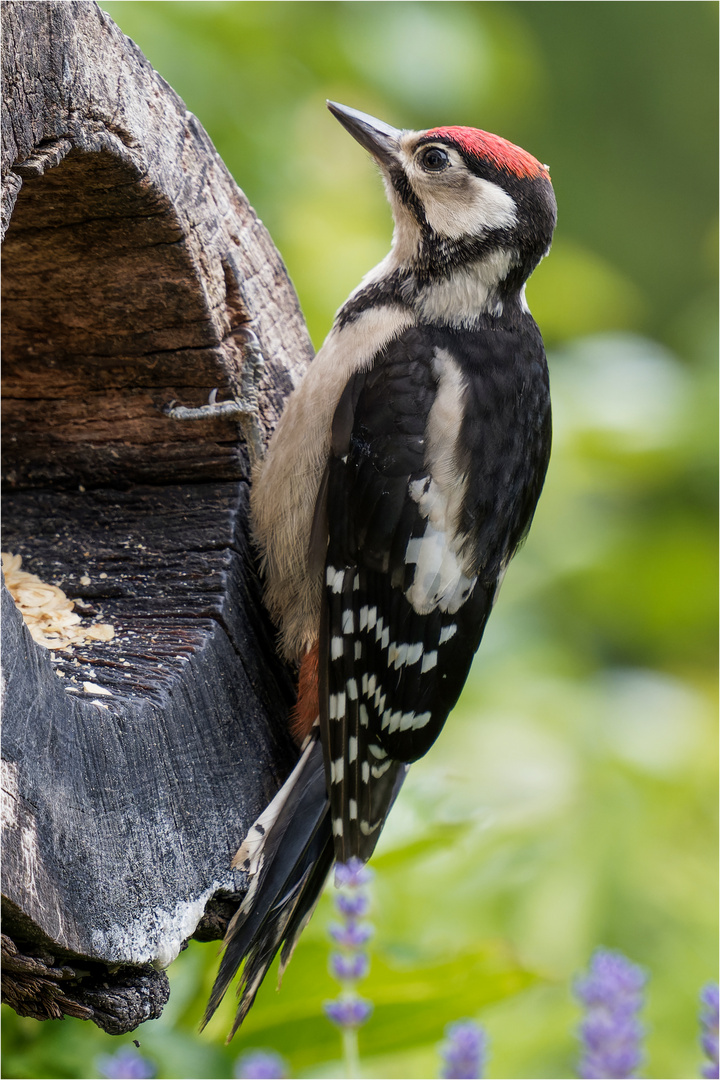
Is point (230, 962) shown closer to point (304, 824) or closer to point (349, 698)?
point (304, 824)

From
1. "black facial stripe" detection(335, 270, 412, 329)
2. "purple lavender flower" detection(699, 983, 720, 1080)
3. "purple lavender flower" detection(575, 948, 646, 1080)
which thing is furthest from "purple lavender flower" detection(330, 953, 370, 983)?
"black facial stripe" detection(335, 270, 412, 329)

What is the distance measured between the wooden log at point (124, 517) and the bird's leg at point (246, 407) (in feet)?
0.05

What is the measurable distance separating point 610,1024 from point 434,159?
1.41m

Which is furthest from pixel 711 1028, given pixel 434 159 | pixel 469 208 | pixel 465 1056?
pixel 434 159

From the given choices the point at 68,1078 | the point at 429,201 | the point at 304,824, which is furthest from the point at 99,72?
the point at 68,1078

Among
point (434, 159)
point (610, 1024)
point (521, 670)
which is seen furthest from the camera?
point (521, 670)

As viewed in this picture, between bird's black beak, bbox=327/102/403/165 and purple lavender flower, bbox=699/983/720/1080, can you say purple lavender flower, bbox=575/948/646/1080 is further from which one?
bird's black beak, bbox=327/102/403/165

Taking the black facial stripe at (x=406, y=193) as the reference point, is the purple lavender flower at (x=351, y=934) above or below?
below

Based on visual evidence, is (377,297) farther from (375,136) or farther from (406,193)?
(375,136)

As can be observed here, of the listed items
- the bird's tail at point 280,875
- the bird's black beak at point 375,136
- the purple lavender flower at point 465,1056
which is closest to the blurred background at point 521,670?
the bird's tail at point 280,875

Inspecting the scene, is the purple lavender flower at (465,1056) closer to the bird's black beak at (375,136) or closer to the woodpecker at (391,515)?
the woodpecker at (391,515)

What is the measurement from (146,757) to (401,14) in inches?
88.5

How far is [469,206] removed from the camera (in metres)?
1.76

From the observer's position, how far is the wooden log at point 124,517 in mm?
1154
